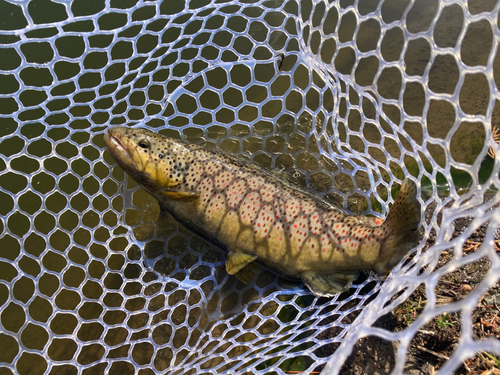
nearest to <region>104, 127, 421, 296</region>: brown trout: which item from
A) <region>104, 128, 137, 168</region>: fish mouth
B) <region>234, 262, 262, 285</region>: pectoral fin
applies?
<region>104, 128, 137, 168</region>: fish mouth

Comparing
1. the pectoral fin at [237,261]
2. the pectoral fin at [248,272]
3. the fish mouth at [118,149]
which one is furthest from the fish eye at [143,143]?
the pectoral fin at [248,272]

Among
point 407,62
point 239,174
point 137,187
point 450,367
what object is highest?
point 407,62

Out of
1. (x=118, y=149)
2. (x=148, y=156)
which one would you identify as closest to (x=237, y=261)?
(x=148, y=156)

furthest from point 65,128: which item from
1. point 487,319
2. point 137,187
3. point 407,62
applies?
point 487,319

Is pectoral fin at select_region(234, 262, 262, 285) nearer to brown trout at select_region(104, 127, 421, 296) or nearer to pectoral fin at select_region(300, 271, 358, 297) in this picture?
brown trout at select_region(104, 127, 421, 296)

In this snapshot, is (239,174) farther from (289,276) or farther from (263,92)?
(263,92)
